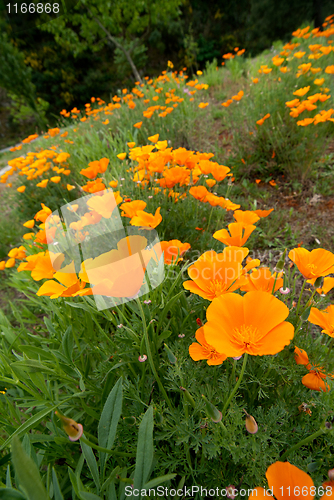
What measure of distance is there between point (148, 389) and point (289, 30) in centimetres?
1590

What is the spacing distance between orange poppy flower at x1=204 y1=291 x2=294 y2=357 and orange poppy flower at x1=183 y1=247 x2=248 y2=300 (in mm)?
74

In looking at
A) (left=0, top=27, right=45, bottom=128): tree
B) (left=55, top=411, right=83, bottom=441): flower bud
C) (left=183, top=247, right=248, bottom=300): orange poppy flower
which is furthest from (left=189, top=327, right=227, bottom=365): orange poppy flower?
(left=0, top=27, right=45, bottom=128): tree

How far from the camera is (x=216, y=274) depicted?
74 centimetres

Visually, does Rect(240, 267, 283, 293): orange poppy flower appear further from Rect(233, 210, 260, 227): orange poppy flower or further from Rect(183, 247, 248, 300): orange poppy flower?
Rect(233, 210, 260, 227): orange poppy flower

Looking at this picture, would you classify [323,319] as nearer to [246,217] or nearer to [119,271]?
[246,217]

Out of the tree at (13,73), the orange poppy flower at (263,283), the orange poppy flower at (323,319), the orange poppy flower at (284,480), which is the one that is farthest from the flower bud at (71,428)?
the tree at (13,73)

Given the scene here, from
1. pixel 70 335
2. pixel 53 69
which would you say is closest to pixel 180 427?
pixel 70 335

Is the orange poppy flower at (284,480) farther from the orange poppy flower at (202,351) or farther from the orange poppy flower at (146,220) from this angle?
the orange poppy flower at (146,220)

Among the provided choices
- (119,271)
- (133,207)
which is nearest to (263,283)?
(119,271)

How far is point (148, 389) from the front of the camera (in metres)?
0.86

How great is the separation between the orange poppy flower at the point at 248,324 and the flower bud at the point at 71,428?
31 cm

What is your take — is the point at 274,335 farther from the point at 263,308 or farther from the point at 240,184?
the point at 240,184

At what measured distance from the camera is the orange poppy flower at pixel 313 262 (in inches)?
30.5

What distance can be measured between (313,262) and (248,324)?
13.4 inches
